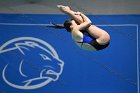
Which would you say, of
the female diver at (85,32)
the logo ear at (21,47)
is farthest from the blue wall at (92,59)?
A: the female diver at (85,32)

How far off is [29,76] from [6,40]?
66cm

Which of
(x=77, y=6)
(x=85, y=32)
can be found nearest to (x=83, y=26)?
(x=85, y=32)

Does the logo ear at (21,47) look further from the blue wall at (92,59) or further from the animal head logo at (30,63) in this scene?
the blue wall at (92,59)

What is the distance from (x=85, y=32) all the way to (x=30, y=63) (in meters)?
2.48

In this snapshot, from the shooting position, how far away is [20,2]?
6121 millimetres

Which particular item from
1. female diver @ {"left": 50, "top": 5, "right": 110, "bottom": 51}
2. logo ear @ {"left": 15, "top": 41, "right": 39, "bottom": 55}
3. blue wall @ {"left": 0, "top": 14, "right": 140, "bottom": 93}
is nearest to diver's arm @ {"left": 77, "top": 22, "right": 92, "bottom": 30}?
female diver @ {"left": 50, "top": 5, "right": 110, "bottom": 51}

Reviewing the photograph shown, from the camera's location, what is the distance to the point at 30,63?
5.97 metres

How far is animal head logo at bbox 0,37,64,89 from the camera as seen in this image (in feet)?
19.5

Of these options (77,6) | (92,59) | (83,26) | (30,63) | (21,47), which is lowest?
(83,26)

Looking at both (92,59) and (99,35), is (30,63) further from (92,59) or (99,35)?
(99,35)

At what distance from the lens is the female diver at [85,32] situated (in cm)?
355

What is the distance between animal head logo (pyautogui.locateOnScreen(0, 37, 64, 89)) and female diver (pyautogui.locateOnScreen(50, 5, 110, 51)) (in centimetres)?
233

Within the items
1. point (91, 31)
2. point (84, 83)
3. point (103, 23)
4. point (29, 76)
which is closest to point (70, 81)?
point (84, 83)

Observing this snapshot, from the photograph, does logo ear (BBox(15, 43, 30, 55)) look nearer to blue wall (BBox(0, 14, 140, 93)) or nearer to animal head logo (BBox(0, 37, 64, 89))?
animal head logo (BBox(0, 37, 64, 89))
